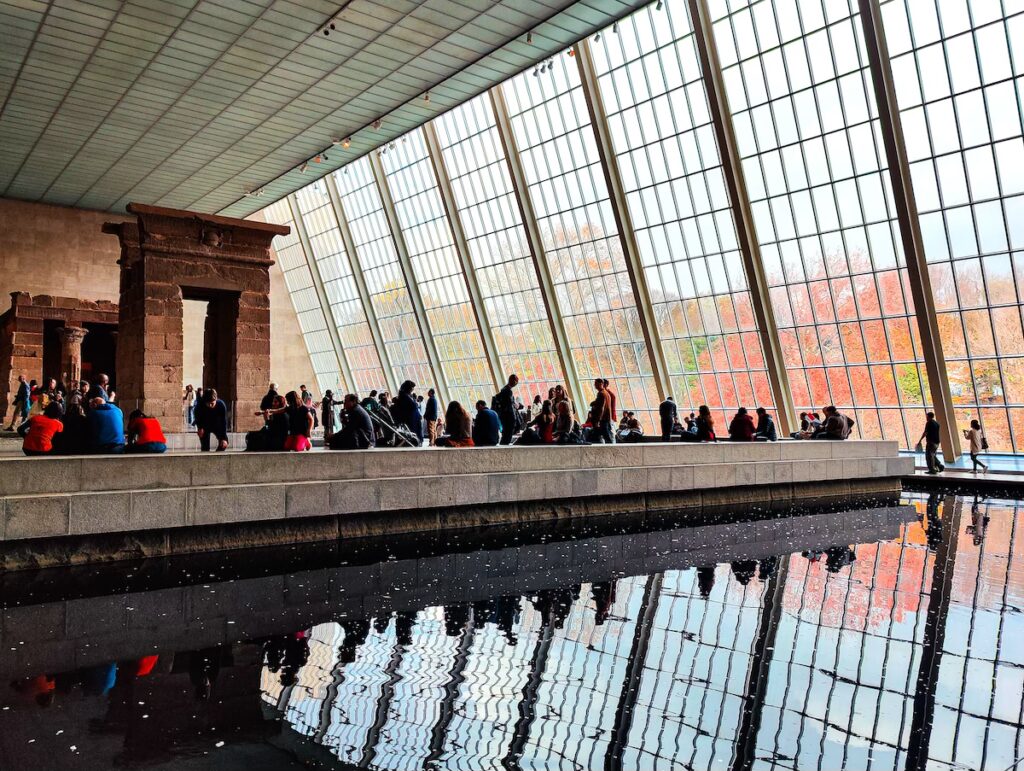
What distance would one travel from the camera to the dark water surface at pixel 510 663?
11.4ft

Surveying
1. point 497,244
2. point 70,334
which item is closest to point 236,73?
point 497,244

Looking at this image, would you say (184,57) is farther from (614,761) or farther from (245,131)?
(614,761)

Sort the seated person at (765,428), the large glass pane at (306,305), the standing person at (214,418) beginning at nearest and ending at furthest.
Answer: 1. the standing person at (214,418)
2. the seated person at (765,428)
3. the large glass pane at (306,305)

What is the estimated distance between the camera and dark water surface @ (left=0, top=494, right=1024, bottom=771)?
137 inches

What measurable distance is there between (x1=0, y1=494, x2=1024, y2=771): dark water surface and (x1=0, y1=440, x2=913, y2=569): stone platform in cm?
42

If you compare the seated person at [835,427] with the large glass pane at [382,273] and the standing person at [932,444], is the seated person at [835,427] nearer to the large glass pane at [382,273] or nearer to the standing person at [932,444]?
the standing person at [932,444]

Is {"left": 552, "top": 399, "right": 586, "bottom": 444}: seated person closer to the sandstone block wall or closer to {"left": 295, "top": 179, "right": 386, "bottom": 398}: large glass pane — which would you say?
{"left": 295, "top": 179, "right": 386, "bottom": 398}: large glass pane

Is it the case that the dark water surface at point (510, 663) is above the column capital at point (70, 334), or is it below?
below

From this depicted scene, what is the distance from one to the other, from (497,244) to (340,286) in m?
12.0

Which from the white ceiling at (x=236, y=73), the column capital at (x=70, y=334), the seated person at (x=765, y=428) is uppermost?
the white ceiling at (x=236, y=73)

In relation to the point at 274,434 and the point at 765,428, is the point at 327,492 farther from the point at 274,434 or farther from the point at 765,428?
the point at 765,428

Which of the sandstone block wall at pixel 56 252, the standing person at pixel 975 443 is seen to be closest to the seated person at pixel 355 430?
the standing person at pixel 975 443

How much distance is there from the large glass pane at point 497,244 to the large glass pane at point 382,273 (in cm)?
483

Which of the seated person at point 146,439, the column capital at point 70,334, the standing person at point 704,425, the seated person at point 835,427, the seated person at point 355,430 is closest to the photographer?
the seated person at point 146,439
